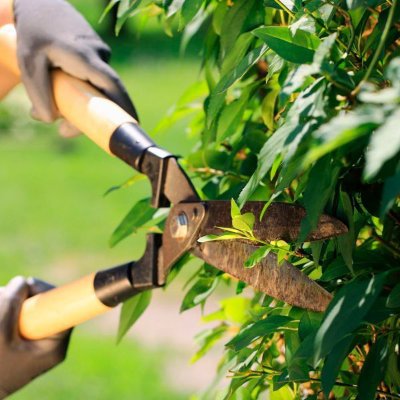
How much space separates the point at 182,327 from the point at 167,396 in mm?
800

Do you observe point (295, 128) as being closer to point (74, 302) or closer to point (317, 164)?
point (317, 164)

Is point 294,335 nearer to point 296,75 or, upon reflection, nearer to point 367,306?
point 367,306

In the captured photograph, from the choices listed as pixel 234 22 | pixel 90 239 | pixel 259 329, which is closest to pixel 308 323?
pixel 259 329

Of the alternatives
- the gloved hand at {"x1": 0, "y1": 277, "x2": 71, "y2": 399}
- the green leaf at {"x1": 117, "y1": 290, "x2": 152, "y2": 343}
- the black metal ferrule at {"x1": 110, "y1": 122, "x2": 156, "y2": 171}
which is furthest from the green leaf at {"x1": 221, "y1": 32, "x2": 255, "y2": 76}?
the gloved hand at {"x1": 0, "y1": 277, "x2": 71, "y2": 399}

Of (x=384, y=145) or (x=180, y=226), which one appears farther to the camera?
(x=180, y=226)

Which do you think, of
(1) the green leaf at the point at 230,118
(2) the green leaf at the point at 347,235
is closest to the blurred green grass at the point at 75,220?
(1) the green leaf at the point at 230,118

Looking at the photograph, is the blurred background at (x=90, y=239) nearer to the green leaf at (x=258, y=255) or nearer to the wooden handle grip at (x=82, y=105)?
the wooden handle grip at (x=82, y=105)

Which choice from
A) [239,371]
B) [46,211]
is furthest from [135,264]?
[46,211]

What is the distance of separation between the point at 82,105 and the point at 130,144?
0.14 m

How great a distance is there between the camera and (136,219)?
5.16ft

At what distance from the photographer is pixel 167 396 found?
11.5 feet

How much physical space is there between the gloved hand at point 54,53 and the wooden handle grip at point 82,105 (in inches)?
0.6

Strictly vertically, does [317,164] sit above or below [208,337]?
above

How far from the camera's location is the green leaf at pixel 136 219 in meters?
1.56
